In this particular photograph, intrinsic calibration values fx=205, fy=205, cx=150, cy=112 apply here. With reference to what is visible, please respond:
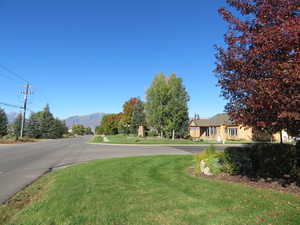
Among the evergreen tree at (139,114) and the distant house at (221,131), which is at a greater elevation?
the evergreen tree at (139,114)

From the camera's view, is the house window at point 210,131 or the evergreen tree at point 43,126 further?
the evergreen tree at point 43,126

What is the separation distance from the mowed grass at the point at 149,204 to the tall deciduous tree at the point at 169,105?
96.0ft

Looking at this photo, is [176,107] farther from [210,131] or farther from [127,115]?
[127,115]

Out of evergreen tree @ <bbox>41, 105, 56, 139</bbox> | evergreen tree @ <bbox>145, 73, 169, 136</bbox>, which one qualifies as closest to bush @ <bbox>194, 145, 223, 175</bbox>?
evergreen tree @ <bbox>145, 73, 169, 136</bbox>

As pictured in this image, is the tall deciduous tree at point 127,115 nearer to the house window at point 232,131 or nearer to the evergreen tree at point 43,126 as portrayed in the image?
the evergreen tree at point 43,126

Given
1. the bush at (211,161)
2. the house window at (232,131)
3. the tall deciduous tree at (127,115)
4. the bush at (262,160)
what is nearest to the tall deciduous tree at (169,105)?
the house window at (232,131)

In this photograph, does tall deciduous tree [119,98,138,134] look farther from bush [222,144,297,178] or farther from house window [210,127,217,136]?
bush [222,144,297,178]

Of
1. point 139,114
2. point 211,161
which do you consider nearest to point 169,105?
point 139,114

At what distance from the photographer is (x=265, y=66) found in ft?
14.6

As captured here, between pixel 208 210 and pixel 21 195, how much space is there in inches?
206

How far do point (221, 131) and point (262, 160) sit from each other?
31231 mm

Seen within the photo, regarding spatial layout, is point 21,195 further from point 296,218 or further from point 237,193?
point 296,218

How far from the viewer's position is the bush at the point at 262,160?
682 cm

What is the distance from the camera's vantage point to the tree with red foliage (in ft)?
12.8
